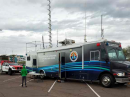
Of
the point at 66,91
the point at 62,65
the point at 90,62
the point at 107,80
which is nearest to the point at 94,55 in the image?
the point at 90,62

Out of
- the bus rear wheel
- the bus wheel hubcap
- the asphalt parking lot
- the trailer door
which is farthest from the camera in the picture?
the trailer door

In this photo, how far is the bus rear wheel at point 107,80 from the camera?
9.34 m

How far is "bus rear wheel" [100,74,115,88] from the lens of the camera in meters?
9.34

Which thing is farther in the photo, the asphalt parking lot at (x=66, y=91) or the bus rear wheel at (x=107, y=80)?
the bus rear wheel at (x=107, y=80)

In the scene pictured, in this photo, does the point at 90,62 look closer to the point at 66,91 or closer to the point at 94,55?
the point at 94,55

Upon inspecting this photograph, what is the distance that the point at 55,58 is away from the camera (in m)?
13.6

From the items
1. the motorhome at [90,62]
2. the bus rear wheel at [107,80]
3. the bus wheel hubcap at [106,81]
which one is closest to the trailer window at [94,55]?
the motorhome at [90,62]

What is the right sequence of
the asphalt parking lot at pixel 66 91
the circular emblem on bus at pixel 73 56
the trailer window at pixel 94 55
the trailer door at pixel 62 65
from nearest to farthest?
the asphalt parking lot at pixel 66 91 → the trailer window at pixel 94 55 → the circular emblem on bus at pixel 73 56 → the trailer door at pixel 62 65

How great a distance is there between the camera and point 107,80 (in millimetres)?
9570

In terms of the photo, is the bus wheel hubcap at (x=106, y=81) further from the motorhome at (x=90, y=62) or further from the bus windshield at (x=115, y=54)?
the bus windshield at (x=115, y=54)

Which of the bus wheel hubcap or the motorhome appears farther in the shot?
the bus wheel hubcap

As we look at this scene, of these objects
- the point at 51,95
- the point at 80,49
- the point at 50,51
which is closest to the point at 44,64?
the point at 50,51

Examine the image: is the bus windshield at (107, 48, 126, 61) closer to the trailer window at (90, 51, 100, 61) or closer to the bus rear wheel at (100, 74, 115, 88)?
the trailer window at (90, 51, 100, 61)

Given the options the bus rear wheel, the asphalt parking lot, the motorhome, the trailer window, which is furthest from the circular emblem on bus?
the bus rear wheel
